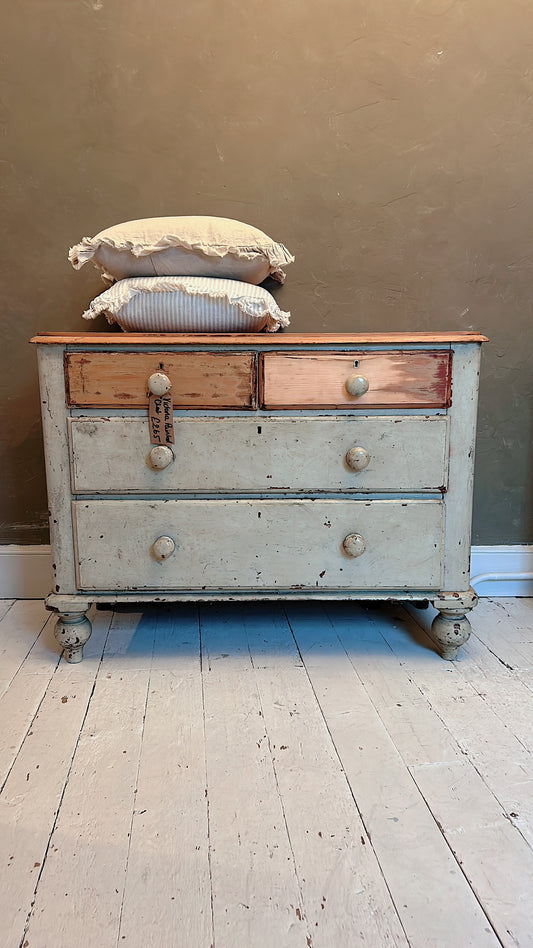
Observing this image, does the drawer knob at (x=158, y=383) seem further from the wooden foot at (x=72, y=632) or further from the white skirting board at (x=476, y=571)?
the white skirting board at (x=476, y=571)

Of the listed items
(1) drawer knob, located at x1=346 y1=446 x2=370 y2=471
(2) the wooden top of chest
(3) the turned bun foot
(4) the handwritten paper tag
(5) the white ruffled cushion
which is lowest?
(3) the turned bun foot

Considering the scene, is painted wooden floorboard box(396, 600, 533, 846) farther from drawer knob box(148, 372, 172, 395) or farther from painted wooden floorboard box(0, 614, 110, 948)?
drawer knob box(148, 372, 172, 395)

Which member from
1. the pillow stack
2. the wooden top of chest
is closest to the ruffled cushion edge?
the pillow stack

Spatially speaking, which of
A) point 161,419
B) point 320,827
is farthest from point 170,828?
point 161,419

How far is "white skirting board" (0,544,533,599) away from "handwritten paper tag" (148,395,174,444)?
770 mm

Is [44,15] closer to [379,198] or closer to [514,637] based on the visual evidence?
[379,198]

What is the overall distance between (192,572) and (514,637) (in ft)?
3.04

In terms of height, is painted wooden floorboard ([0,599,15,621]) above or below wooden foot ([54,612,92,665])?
below

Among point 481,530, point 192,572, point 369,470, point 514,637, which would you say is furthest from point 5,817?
point 481,530

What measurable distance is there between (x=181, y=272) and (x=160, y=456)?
1.45 ft

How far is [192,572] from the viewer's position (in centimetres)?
155

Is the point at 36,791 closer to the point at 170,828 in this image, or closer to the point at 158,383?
the point at 170,828

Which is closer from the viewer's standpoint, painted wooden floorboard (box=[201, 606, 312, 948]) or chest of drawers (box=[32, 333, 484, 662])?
painted wooden floorboard (box=[201, 606, 312, 948])

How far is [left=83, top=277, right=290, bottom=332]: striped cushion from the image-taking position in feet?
4.80
